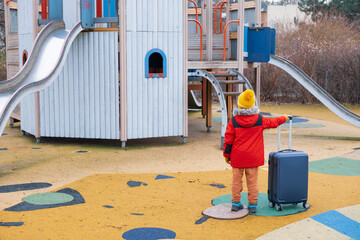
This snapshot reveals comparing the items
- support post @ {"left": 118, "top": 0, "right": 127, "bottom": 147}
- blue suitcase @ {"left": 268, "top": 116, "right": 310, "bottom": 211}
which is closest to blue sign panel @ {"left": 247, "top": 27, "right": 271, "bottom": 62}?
support post @ {"left": 118, "top": 0, "right": 127, "bottom": 147}

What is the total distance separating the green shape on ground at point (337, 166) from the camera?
7.72m

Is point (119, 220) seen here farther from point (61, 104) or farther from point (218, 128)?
point (218, 128)

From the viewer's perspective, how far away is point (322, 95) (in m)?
11.3

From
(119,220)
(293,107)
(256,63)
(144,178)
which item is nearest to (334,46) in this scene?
(293,107)

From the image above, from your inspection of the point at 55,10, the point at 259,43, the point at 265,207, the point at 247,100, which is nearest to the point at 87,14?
the point at 55,10

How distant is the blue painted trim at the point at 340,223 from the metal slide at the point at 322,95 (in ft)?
19.0

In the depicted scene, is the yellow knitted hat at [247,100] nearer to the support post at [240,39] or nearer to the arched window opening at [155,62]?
the arched window opening at [155,62]

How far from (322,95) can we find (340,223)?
6.40m

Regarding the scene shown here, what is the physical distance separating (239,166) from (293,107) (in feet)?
41.5

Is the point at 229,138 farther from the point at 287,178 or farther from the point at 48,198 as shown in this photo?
the point at 48,198

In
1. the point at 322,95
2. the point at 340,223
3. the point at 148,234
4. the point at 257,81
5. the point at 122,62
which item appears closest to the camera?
the point at 148,234

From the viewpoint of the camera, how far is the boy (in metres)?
5.61

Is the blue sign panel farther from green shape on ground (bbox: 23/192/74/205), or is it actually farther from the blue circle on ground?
the blue circle on ground

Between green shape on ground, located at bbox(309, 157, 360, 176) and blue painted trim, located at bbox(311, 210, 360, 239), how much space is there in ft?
7.07
